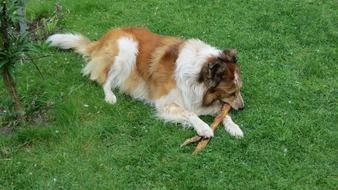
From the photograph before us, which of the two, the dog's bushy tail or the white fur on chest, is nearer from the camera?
the white fur on chest

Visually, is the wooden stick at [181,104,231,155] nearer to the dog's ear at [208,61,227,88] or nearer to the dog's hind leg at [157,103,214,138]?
the dog's hind leg at [157,103,214,138]

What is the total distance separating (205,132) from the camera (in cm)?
539

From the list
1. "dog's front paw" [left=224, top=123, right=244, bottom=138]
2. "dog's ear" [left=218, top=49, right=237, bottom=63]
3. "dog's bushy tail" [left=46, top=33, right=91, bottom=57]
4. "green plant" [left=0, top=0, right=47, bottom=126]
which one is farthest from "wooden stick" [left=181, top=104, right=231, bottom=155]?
"dog's bushy tail" [left=46, top=33, right=91, bottom=57]

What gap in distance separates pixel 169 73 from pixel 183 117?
0.60m

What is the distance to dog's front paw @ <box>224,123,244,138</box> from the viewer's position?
5387 millimetres

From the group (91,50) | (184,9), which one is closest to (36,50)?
(91,50)

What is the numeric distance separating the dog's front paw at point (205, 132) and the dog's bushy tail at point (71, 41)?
231 centimetres

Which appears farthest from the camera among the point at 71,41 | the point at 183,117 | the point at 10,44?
the point at 71,41

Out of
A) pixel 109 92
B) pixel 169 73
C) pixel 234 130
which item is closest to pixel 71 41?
pixel 109 92

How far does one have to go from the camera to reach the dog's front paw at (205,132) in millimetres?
5370

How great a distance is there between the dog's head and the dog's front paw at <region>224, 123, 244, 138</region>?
0.99 ft

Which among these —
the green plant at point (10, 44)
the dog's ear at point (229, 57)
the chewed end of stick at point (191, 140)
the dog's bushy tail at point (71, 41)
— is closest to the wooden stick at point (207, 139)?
the chewed end of stick at point (191, 140)

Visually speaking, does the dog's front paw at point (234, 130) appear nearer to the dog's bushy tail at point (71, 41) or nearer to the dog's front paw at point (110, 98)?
the dog's front paw at point (110, 98)

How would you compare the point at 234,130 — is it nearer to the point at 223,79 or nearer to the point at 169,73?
the point at 223,79
